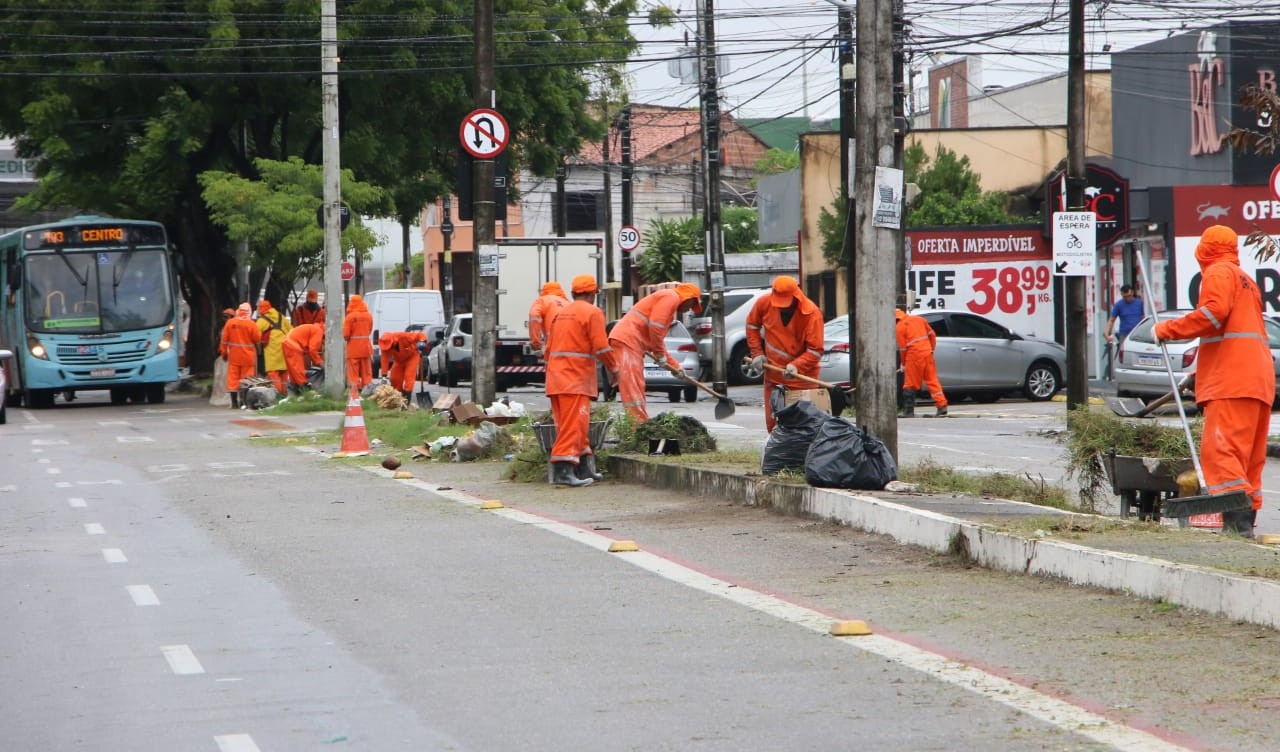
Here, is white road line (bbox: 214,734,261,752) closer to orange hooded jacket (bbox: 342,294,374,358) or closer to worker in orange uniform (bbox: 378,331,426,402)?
worker in orange uniform (bbox: 378,331,426,402)

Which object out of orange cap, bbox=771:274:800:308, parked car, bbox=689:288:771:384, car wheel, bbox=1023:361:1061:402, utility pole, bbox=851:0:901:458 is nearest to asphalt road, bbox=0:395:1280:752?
utility pole, bbox=851:0:901:458

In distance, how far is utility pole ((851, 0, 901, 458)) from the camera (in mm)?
12680

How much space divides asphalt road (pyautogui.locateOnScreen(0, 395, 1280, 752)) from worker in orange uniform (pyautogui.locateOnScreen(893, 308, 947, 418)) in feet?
38.0

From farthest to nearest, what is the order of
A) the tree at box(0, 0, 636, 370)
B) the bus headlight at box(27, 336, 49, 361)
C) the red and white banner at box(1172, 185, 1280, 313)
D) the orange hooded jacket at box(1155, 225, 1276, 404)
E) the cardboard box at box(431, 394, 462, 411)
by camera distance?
1. the tree at box(0, 0, 636, 370)
2. the bus headlight at box(27, 336, 49, 361)
3. the red and white banner at box(1172, 185, 1280, 313)
4. the cardboard box at box(431, 394, 462, 411)
5. the orange hooded jacket at box(1155, 225, 1276, 404)

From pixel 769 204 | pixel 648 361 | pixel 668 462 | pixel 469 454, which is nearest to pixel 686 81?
pixel 769 204

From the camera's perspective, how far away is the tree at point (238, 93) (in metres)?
34.6

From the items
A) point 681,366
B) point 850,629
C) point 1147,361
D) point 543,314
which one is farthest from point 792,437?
point 681,366

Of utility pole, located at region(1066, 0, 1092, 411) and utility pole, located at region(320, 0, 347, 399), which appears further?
utility pole, located at region(320, 0, 347, 399)

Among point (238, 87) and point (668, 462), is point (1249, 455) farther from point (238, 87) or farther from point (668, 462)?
point (238, 87)

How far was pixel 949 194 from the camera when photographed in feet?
138

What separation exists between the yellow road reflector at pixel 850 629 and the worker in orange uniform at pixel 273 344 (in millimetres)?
24116

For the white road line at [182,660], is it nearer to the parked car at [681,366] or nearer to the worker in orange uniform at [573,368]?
the worker in orange uniform at [573,368]

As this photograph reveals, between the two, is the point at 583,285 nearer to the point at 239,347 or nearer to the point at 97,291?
the point at 239,347

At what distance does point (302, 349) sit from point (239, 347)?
41.3 inches
